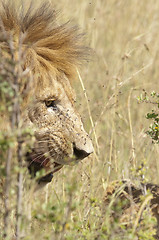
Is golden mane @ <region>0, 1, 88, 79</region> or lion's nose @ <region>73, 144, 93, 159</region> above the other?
golden mane @ <region>0, 1, 88, 79</region>

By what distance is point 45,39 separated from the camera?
3771 mm

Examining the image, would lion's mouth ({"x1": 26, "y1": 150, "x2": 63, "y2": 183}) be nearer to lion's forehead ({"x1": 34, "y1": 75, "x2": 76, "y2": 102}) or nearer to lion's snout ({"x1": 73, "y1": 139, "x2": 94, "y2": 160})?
lion's snout ({"x1": 73, "y1": 139, "x2": 94, "y2": 160})

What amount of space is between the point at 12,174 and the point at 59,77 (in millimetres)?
1536

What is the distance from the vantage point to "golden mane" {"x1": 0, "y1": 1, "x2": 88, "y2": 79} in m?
3.60

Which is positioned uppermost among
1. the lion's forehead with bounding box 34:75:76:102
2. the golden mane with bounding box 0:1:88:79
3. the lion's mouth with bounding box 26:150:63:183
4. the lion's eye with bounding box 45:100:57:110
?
the golden mane with bounding box 0:1:88:79

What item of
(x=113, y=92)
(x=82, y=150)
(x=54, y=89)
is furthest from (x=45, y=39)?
(x=113, y=92)

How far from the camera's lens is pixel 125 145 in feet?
18.2

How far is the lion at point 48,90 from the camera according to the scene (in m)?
3.53

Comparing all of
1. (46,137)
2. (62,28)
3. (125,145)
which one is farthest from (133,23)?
(46,137)

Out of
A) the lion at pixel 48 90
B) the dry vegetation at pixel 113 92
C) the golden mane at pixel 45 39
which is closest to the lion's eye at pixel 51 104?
the lion at pixel 48 90

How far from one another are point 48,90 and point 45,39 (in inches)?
16.7

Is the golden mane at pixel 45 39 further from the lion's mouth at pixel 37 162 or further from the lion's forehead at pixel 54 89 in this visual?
the lion's mouth at pixel 37 162

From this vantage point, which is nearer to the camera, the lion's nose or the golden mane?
the lion's nose

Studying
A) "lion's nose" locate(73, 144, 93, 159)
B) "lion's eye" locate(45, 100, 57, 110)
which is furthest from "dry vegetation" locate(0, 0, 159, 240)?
"lion's eye" locate(45, 100, 57, 110)
